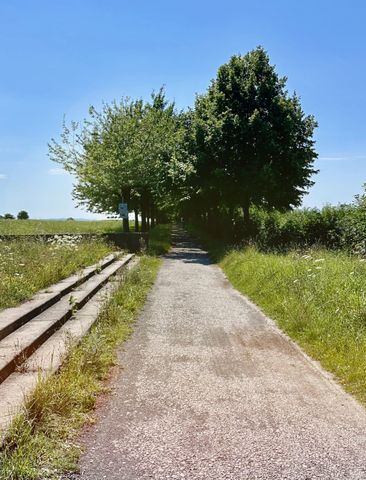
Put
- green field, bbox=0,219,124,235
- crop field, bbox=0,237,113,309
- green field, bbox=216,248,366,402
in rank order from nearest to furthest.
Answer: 1. green field, bbox=216,248,366,402
2. crop field, bbox=0,237,113,309
3. green field, bbox=0,219,124,235

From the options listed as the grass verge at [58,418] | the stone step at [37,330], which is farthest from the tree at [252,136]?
the grass verge at [58,418]

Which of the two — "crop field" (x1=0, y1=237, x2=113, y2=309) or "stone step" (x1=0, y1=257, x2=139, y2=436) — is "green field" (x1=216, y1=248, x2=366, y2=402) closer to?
"stone step" (x1=0, y1=257, x2=139, y2=436)

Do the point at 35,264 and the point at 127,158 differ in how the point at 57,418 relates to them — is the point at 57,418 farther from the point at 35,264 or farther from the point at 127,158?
the point at 127,158

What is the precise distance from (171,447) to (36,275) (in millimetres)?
6940

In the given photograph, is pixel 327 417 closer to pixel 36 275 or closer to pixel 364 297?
pixel 364 297

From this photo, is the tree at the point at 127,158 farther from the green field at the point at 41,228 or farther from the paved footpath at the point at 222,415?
the paved footpath at the point at 222,415

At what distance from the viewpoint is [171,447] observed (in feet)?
12.3

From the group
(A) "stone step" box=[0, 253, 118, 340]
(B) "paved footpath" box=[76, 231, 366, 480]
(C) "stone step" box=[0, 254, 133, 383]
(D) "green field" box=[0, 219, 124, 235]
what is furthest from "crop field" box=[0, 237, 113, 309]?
(D) "green field" box=[0, 219, 124, 235]

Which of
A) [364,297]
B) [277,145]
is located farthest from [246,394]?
[277,145]

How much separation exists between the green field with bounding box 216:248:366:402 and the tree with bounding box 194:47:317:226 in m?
9.42

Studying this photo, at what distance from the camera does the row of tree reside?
20.9 m

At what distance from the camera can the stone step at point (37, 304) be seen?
6520 mm

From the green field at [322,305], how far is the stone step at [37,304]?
425 cm

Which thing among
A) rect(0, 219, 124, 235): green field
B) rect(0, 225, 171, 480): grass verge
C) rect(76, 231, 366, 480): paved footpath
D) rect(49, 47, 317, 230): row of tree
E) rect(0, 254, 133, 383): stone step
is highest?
rect(49, 47, 317, 230): row of tree
